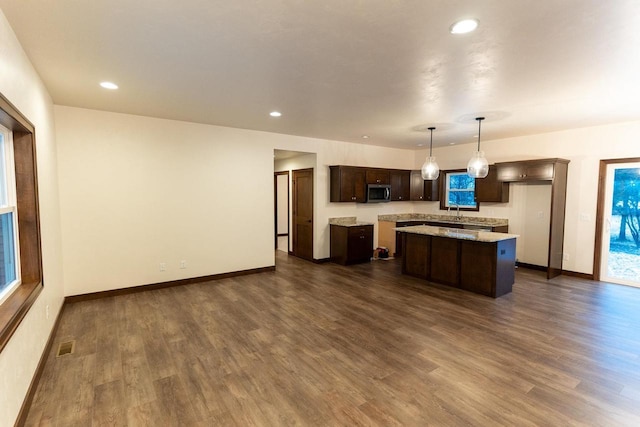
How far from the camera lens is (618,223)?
5.28 meters

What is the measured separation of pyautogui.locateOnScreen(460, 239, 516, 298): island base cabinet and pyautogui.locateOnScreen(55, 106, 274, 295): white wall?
3486mm

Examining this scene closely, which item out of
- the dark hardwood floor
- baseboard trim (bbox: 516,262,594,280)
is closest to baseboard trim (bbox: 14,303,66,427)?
the dark hardwood floor

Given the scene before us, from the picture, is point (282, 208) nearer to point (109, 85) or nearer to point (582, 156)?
point (109, 85)

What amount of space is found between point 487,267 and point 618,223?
279 centimetres

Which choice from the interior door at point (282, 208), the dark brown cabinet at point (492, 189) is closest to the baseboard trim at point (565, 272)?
the dark brown cabinet at point (492, 189)

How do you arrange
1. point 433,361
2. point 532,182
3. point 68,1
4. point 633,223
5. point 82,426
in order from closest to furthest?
point 68,1, point 82,426, point 433,361, point 633,223, point 532,182

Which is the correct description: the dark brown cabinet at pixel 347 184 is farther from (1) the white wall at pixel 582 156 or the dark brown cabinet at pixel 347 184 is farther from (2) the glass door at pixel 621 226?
(2) the glass door at pixel 621 226

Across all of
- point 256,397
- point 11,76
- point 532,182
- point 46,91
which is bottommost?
point 256,397

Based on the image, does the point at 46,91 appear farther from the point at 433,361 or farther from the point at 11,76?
the point at 433,361

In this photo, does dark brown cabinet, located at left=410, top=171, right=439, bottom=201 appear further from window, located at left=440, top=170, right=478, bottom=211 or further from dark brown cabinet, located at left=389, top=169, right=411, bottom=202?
window, located at left=440, top=170, right=478, bottom=211

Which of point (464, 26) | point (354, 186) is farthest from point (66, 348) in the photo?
point (354, 186)

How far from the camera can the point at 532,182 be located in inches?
246

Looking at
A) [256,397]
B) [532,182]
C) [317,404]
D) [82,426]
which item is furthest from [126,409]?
[532,182]

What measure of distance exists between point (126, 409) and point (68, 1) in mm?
2729
